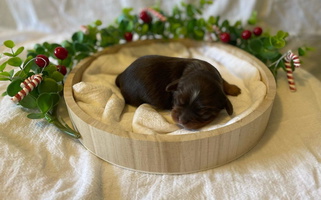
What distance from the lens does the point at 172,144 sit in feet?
4.44

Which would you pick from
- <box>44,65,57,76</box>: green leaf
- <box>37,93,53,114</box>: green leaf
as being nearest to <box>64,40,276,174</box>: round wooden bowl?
<box>37,93,53,114</box>: green leaf

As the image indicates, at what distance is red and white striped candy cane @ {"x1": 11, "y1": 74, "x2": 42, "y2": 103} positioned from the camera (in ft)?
5.01

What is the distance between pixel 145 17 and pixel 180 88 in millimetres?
822

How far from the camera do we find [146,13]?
2211mm

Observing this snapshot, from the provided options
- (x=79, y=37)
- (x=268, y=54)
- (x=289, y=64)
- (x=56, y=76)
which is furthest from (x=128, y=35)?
(x=289, y=64)

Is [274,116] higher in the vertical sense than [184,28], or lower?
lower

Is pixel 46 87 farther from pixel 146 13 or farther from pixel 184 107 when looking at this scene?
pixel 146 13

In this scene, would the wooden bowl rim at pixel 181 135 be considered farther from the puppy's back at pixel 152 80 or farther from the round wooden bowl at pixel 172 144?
the puppy's back at pixel 152 80

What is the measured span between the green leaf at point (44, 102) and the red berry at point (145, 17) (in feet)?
2.90

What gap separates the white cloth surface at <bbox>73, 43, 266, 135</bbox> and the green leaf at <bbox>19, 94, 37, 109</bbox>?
0.67 ft

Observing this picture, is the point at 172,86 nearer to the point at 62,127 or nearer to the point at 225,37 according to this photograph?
the point at 62,127

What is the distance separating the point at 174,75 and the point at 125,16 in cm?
72

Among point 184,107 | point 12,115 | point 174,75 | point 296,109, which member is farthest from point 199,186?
point 12,115

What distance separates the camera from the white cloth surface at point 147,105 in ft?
5.23
